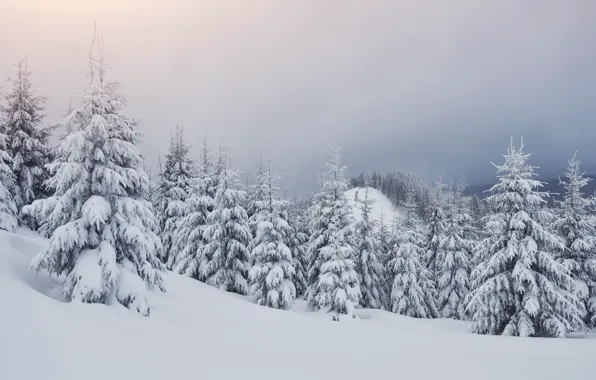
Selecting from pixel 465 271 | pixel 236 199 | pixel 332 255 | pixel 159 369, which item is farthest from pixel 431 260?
pixel 159 369

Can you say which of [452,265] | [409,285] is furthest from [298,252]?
[452,265]

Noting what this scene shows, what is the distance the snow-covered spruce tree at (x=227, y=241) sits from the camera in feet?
89.9

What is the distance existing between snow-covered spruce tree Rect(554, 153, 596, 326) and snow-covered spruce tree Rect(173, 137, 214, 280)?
84.2 feet

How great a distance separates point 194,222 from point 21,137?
13.4 m

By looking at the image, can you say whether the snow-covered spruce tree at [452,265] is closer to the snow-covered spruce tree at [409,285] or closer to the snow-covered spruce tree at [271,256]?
the snow-covered spruce tree at [409,285]

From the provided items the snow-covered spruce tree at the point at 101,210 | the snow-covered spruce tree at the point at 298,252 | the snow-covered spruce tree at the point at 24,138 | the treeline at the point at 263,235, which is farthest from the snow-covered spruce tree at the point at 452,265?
the snow-covered spruce tree at the point at 24,138

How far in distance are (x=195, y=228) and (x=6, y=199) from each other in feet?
41.0

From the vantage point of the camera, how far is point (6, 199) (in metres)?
22.0

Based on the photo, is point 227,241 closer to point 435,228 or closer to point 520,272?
point 520,272

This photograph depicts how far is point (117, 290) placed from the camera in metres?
11.3

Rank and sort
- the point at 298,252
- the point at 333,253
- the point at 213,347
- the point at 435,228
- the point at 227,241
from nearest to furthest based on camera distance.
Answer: the point at 213,347, the point at 333,253, the point at 227,241, the point at 435,228, the point at 298,252

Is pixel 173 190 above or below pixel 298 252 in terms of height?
above

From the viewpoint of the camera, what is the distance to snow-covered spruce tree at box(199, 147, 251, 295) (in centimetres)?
2739

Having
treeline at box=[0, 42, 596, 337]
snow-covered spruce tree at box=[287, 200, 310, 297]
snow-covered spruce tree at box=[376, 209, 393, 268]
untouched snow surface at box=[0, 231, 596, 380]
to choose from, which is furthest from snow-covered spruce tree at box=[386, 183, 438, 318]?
untouched snow surface at box=[0, 231, 596, 380]
